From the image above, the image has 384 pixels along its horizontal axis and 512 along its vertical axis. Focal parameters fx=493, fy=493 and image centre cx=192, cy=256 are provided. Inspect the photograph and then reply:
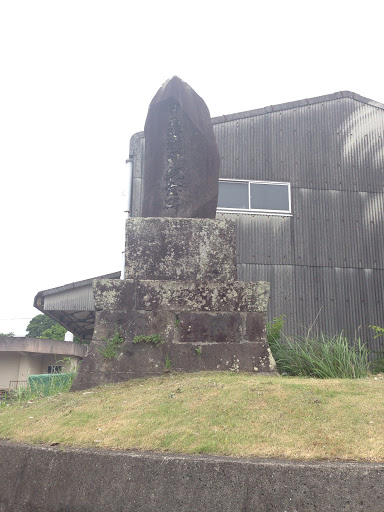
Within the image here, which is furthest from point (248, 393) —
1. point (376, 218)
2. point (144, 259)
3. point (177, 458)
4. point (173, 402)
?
point (376, 218)

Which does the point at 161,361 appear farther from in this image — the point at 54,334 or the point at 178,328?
the point at 54,334

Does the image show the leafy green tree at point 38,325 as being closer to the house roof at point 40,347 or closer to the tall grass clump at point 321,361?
the house roof at point 40,347

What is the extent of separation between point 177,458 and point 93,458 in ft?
1.64

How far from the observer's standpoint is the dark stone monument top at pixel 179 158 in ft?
19.0

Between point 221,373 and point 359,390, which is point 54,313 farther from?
point 359,390

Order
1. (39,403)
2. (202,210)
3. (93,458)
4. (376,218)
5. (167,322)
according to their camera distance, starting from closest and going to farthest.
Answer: (93,458) → (39,403) → (167,322) → (202,210) → (376,218)

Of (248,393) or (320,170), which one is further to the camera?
(320,170)

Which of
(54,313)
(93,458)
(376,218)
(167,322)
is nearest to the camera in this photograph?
(93,458)

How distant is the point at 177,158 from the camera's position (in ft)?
19.2

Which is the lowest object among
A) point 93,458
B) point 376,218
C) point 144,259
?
point 93,458

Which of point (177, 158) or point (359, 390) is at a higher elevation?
point (177, 158)

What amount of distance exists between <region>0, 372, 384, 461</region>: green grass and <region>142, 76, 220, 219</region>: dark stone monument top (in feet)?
7.67

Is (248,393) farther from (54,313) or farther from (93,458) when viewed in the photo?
(54,313)

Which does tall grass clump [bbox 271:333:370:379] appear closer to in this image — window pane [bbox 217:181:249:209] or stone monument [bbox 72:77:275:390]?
stone monument [bbox 72:77:275:390]
